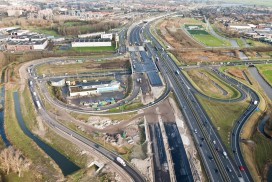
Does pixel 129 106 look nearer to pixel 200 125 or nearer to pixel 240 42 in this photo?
pixel 200 125

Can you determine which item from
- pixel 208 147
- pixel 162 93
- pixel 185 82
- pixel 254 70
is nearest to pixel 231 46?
pixel 254 70

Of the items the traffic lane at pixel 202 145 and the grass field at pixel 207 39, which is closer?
the traffic lane at pixel 202 145

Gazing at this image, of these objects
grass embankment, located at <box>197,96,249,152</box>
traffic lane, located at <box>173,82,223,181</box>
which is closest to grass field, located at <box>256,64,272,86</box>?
grass embankment, located at <box>197,96,249,152</box>

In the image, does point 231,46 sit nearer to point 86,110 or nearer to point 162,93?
point 162,93

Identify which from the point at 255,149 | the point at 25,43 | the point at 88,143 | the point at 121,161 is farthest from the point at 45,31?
the point at 255,149

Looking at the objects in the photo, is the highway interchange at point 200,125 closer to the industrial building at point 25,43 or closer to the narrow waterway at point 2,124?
the narrow waterway at point 2,124

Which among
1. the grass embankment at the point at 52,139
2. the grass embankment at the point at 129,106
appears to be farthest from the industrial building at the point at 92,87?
the grass embankment at the point at 52,139

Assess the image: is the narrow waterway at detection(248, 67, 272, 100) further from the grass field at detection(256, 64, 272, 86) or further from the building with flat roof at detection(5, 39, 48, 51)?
the building with flat roof at detection(5, 39, 48, 51)
